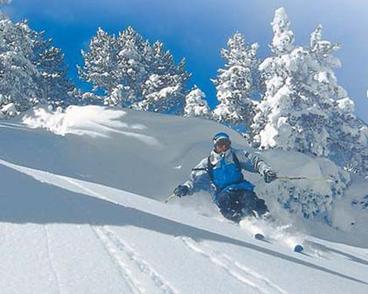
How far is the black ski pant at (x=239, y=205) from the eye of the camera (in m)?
10.7

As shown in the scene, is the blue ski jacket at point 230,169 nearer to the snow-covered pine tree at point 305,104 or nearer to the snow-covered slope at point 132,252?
the snow-covered slope at point 132,252

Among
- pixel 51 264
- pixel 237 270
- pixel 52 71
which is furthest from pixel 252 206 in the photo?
pixel 52 71

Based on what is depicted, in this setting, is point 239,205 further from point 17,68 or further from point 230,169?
point 17,68

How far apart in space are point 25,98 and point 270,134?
13.9 metres

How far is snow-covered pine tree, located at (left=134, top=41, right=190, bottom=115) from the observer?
132 ft

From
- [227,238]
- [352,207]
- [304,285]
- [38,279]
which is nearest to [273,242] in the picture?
[227,238]

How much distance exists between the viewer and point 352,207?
23547 mm

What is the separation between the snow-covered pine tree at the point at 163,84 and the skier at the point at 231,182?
93.7ft

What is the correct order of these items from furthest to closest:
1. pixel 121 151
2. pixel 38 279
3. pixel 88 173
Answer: pixel 121 151
pixel 88 173
pixel 38 279

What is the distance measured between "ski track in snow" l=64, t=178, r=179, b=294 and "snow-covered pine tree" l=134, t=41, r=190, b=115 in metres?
33.5

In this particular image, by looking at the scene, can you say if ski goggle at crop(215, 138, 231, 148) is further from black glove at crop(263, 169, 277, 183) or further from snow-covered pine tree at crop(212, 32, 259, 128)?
snow-covered pine tree at crop(212, 32, 259, 128)

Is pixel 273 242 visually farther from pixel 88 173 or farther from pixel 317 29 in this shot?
pixel 317 29

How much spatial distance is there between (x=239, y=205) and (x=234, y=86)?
74.9ft

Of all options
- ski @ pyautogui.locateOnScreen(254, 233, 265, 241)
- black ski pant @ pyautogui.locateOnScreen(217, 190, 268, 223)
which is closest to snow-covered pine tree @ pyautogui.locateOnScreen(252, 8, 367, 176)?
black ski pant @ pyautogui.locateOnScreen(217, 190, 268, 223)
